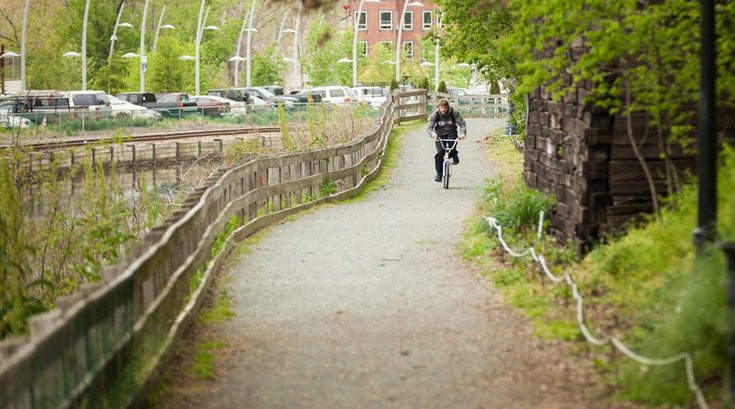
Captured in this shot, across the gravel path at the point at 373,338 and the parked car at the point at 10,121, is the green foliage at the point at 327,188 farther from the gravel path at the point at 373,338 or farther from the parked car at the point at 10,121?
the parked car at the point at 10,121

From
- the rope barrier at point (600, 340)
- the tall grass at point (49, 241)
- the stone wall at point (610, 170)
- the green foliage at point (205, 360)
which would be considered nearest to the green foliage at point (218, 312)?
the green foliage at point (205, 360)

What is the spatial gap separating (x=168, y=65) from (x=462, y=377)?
226ft

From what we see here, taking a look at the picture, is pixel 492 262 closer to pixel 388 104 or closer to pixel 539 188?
pixel 539 188

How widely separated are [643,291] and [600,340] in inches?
33.0

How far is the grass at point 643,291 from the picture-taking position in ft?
26.9

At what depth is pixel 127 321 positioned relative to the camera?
863 centimetres

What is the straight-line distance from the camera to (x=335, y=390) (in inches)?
367

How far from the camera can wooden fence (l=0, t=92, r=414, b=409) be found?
652cm

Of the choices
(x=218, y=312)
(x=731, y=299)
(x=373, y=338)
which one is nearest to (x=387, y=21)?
(x=218, y=312)

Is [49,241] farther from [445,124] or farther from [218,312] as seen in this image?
[445,124]

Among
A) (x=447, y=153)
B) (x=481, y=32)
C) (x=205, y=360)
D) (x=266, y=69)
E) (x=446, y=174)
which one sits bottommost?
(x=205, y=360)

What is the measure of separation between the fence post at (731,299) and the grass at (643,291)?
9 centimetres

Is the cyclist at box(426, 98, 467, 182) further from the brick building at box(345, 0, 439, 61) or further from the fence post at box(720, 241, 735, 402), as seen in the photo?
the brick building at box(345, 0, 439, 61)

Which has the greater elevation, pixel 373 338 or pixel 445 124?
pixel 445 124
